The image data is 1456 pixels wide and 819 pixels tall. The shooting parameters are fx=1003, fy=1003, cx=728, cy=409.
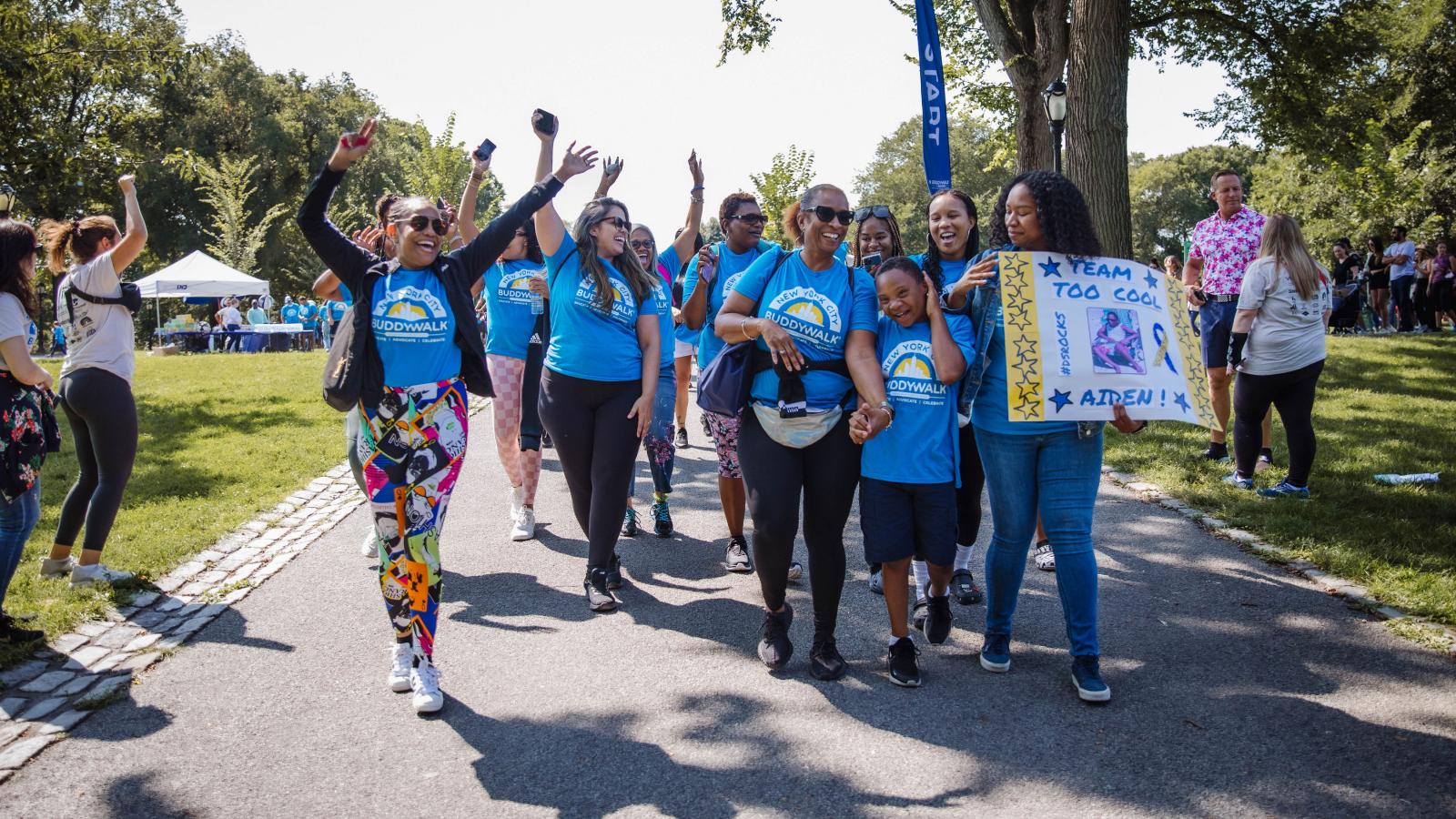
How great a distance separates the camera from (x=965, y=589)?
5332 mm

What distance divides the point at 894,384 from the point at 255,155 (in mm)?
49285

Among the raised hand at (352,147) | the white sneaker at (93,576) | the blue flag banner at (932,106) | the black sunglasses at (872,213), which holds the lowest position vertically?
the white sneaker at (93,576)

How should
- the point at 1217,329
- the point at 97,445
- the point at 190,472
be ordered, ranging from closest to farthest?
the point at 97,445 < the point at 1217,329 < the point at 190,472

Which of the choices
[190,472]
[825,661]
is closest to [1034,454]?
[825,661]

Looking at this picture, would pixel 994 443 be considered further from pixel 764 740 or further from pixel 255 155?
pixel 255 155

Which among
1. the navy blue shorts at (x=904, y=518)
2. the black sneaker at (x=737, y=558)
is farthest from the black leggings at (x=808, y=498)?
the black sneaker at (x=737, y=558)

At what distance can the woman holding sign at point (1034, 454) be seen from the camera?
3.98 meters

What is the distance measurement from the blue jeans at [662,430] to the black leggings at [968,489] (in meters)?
2.11

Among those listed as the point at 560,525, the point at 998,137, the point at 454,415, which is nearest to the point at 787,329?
the point at 454,415

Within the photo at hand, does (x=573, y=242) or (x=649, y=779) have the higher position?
(x=573, y=242)

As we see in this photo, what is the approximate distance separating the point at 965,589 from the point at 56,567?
5005 mm

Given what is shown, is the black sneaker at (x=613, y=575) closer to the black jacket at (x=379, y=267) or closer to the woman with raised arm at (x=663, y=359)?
the woman with raised arm at (x=663, y=359)

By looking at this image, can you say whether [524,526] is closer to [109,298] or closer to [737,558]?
[737,558]

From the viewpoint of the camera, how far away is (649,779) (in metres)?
3.37
